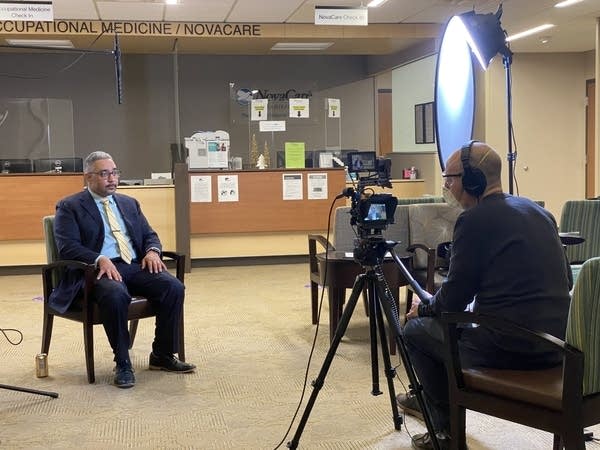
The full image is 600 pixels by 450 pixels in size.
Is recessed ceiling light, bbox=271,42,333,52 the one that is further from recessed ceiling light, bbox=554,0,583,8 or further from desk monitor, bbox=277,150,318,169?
recessed ceiling light, bbox=554,0,583,8

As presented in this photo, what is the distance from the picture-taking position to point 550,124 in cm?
968

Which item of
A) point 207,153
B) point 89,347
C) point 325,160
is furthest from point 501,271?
point 325,160

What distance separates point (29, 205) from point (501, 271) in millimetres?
5765

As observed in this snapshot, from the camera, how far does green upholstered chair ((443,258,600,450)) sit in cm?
188

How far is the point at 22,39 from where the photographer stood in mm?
7777

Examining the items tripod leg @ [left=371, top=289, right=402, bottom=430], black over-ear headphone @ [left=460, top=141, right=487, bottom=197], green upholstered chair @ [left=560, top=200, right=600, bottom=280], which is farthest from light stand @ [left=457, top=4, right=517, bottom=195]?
black over-ear headphone @ [left=460, top=141, right=487, bottom=197]

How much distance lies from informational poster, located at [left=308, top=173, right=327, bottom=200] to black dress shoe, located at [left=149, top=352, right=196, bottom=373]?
395 cm

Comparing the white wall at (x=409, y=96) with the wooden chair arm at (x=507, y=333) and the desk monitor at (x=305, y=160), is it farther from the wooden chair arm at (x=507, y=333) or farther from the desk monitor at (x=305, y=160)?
the wooden chair arm at (x=507, y=333)

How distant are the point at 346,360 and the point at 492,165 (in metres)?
1.82

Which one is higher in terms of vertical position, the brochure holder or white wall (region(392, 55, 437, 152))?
white wall (region(392, 55, 437, 152))

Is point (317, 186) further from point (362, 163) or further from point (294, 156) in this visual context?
point (362, 163)

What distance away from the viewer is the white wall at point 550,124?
A: 9641mm

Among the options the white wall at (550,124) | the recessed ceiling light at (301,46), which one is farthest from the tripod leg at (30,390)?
the white wall at (550,124)

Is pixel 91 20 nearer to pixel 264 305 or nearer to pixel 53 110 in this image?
pixel 53 110
